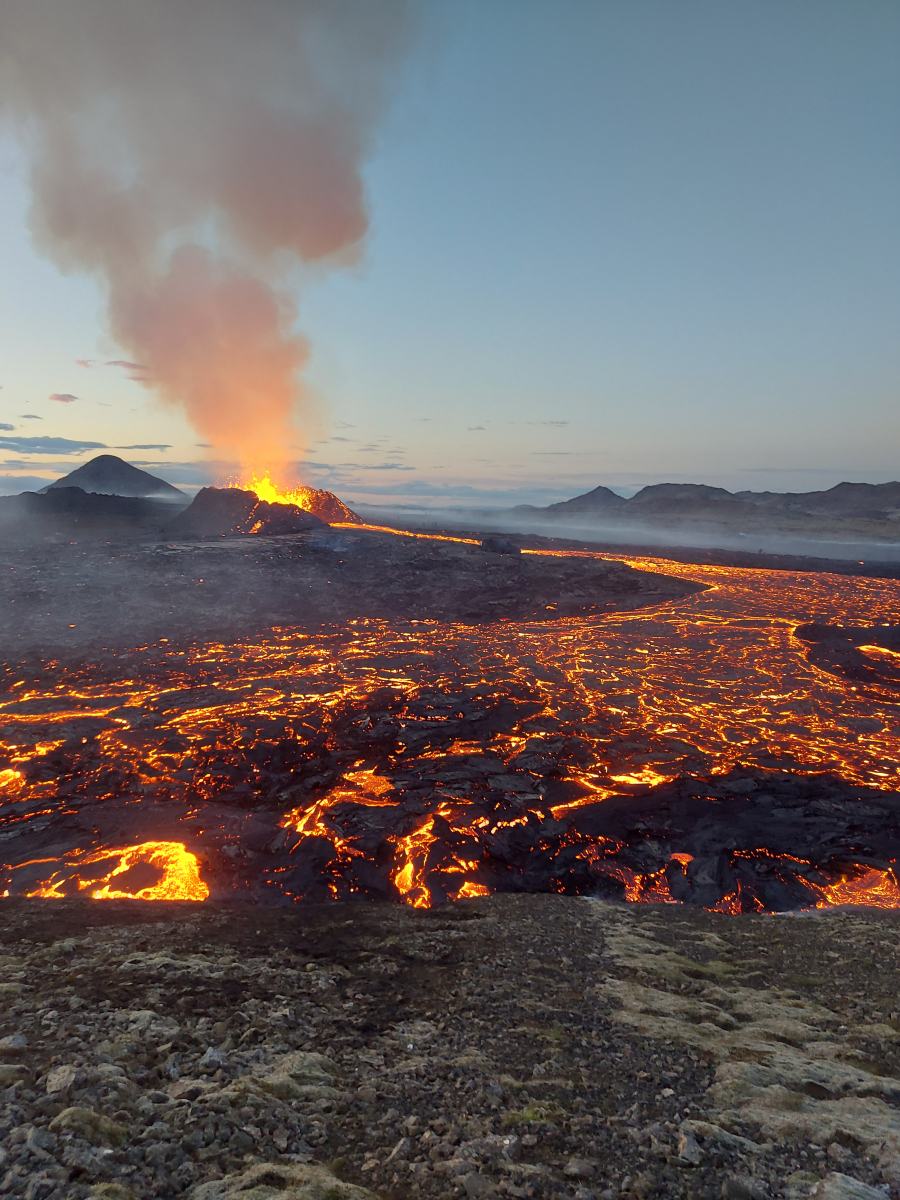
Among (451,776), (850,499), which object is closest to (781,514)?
(850,499)

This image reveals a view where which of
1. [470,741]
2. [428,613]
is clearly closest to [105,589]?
[428,613]

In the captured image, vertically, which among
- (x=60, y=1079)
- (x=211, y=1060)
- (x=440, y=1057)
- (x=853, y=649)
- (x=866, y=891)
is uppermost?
(x=60, y=1079)

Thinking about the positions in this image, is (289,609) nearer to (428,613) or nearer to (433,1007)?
(428,613)

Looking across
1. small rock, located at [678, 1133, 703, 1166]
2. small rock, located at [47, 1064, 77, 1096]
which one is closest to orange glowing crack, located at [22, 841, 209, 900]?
small rock, located at [47, 1064, 77, 1096]

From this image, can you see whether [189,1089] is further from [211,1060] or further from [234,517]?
[234,517]

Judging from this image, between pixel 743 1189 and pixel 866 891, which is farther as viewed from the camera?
pixel 866 891

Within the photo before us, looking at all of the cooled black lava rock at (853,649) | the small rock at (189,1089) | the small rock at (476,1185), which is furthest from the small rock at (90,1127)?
the cooled black lava rock at (853,649)

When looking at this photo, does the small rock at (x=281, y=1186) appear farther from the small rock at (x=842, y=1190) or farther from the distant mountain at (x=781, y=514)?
the distant mountain at (x=781, y=514)
